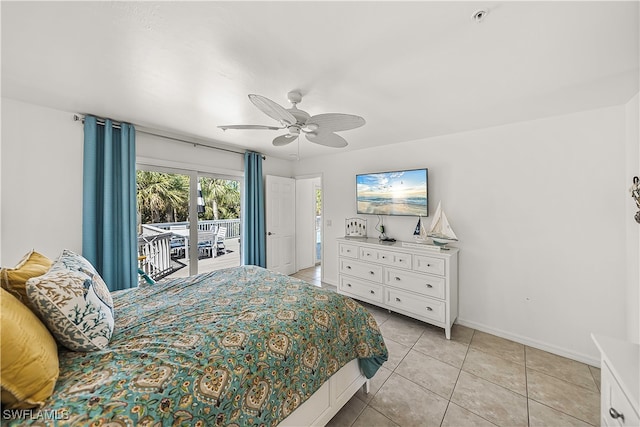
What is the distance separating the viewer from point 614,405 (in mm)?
980

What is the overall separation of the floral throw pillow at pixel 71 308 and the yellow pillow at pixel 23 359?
7cm

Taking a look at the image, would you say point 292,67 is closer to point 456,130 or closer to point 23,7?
point 23,7

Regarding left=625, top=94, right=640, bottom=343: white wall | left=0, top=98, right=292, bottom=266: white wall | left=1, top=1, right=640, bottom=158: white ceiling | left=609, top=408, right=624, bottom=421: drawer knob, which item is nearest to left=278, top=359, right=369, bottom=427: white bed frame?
left=609, top=408, right=624, bottom=421: drawer knob

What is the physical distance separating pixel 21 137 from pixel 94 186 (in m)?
0.66

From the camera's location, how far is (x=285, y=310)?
1.55 meters

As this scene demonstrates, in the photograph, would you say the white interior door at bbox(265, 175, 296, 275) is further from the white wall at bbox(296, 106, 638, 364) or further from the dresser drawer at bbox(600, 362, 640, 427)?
the dresser drawer at bbox(600, 362, 640, 427)

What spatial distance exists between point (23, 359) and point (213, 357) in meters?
0.62

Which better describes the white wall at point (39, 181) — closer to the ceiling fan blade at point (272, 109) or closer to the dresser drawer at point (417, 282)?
the ceiling fan blade at point (272, 109)

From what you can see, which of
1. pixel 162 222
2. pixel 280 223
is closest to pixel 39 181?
pixel 162 222

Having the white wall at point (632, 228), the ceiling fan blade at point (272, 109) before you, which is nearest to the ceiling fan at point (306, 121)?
the ceiling fan blade at point (272, 109)

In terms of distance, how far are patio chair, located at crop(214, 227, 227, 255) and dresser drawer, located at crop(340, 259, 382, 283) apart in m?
2.07

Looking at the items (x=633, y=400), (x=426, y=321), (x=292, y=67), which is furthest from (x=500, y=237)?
(x=292, y=67)

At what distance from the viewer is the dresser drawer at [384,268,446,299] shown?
2706mm

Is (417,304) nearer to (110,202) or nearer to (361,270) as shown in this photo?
(361,270)
